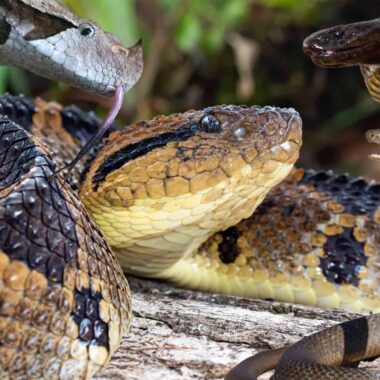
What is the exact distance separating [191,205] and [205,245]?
79 centimetres

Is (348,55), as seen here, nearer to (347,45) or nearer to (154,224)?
(347,45)

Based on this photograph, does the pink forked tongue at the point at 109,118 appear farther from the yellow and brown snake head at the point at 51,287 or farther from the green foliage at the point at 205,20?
the green foliage at the point at 205,20

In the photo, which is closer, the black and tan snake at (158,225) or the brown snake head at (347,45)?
the black and tan snake at (158,225)

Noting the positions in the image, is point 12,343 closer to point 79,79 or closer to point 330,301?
point 79,79

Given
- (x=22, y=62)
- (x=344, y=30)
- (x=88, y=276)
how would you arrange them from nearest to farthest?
(x=88, y=276) → (x=344, y=30) → (x=22, y=62)

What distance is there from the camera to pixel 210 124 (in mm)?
4004

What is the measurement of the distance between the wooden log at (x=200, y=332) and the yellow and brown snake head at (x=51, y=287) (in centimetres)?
13

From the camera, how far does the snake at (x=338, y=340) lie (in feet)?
9.80

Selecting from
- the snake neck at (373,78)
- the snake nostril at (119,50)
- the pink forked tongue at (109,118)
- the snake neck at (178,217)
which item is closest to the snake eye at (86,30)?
the snake nostril at (119,50)

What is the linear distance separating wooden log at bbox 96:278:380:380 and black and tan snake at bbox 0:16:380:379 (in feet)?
0.46

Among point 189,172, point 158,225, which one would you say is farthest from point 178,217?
point 189,172

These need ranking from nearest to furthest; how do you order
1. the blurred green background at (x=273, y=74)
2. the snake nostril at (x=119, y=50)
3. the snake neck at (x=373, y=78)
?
the snake neck at (x=373, y=78)
the snake nostril at (x=119, y=50)
the blurred green background at (x=273, y=74)

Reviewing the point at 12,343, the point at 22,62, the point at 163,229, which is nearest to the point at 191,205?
the point at 163,229

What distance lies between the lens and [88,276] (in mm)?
3174
